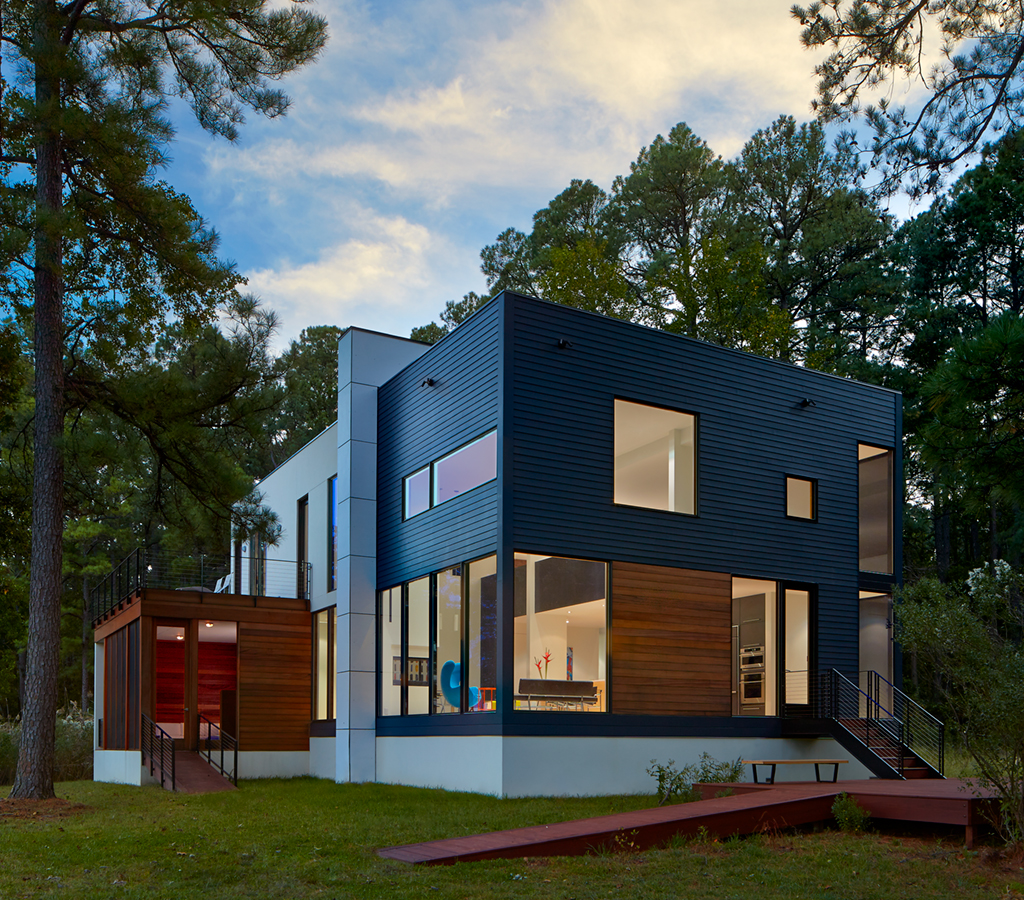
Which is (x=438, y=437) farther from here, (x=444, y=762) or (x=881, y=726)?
(x=881, y=726)

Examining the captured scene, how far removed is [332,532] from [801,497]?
8.02 meters

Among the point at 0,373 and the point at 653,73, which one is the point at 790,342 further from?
the point at 0,373

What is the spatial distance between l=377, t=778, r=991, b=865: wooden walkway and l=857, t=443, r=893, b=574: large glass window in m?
6.61

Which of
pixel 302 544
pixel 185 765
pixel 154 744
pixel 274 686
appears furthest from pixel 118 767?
pixel 302 544

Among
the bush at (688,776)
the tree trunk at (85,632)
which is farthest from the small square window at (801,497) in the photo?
the tree trunk at (85,632)

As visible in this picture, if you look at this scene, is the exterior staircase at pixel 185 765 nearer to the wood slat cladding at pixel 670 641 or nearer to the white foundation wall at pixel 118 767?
the white foundation wall at pixel 118 767

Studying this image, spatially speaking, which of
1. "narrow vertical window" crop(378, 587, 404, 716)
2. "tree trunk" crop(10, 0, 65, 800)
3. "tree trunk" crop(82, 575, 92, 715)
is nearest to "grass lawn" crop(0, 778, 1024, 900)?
"tree trunk" crop(10, 0, 65, 800)

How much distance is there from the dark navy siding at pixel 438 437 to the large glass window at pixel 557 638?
0.76 metres

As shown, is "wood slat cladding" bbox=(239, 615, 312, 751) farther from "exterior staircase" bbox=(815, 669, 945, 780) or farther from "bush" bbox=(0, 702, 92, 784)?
Result: "exterior staircase" bbox=(815, 669, 945, 780)

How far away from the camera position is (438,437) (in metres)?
13.7

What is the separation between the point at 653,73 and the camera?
17.1 m

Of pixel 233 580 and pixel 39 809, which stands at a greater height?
pixel 233 580

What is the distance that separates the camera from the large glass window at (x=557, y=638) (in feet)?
38.1

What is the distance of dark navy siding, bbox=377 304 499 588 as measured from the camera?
1240 centimetres
